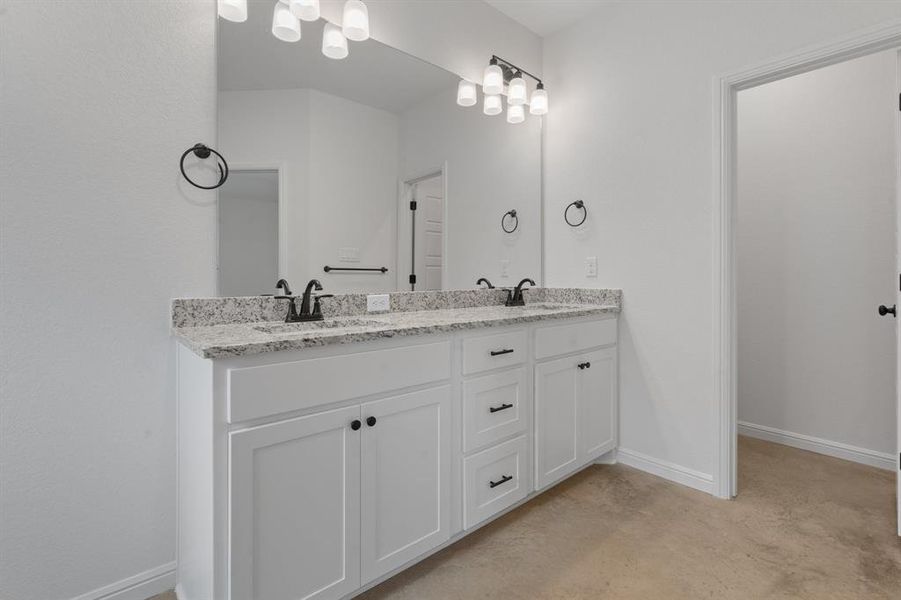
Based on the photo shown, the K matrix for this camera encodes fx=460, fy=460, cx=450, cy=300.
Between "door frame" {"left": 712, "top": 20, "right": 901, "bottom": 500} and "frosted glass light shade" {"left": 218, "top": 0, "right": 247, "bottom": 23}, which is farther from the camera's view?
"door frame" {"left": 712, "top": 20, "right": 901, "bottom": 500}

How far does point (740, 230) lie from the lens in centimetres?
304

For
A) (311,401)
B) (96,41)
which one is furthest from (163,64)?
(311,401)

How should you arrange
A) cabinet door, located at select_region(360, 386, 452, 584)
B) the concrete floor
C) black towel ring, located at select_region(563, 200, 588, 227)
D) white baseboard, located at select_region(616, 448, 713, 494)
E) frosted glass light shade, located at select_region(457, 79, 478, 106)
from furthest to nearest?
black towel ring, located at select_region(563, 200, 588, 227)
frosted glass light shade, located at select_region(457, 79, 478, 106)
white baseboard, located at select_region(616, 448, 713, 494)
the concrete floor
cabinet door, located at select_region(360, 386, 452, 584)

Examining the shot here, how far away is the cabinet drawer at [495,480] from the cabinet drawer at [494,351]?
0.33 metres

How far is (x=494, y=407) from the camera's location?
1.82 metres

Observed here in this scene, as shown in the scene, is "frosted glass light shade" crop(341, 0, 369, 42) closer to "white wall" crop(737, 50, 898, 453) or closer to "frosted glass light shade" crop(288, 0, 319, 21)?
"frosted glass light shade" crop(288, 0, 319, 21)

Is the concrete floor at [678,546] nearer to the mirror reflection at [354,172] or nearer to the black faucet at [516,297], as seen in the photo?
the black faucet at [516,297]

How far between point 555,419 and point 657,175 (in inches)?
54.0

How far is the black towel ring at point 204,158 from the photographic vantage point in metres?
1.58

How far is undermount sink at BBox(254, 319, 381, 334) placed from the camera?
5.12ft

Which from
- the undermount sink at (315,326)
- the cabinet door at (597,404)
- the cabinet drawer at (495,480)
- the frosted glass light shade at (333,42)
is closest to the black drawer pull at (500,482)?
the cabinet drawer at (495,480)

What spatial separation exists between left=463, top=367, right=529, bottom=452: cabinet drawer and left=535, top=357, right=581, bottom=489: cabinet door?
0.11 metres

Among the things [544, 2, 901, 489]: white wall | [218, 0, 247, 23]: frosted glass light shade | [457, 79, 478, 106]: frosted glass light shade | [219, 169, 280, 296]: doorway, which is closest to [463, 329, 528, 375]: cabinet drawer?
[219, 169, 280, 296]: doorway

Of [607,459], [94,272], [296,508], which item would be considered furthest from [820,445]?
[94,272]
